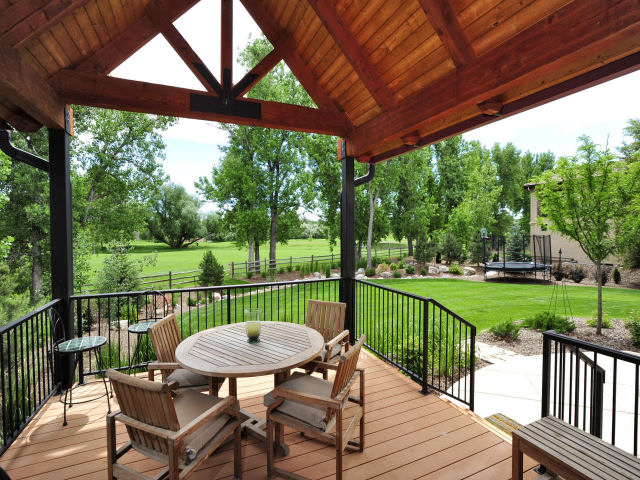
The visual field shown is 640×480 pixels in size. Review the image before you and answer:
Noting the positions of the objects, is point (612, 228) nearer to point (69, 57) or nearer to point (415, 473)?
point (415, 473)

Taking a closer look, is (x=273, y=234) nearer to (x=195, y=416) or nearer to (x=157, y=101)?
(x=157, y=101)

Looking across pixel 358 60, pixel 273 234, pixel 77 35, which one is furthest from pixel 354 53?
pixel 273 234

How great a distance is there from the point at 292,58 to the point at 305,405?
436cm

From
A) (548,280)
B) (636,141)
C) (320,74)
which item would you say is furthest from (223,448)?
(636,141)

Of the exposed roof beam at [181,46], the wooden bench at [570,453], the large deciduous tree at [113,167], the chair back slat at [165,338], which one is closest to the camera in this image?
the wooden bench at [570,453]

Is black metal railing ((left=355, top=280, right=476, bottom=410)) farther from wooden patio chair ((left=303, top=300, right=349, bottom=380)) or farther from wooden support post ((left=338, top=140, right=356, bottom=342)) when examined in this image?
wooden patio chair ((left=303, top=300, right=349, bottom=380))

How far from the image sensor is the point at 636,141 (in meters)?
18.2

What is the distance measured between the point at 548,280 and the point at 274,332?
46.6 ft

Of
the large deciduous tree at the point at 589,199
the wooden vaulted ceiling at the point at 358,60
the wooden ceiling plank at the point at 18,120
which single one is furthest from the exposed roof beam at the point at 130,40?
the large deciduous tree at the point at 589,199

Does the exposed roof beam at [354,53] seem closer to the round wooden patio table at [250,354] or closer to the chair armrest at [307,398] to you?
the round wooden patio table at [250,354]

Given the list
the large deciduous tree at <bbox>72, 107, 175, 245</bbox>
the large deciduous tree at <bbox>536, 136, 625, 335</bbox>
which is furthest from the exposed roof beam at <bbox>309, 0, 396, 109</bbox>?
the large deciduous tree at <bbox>72, 107, 175, 245</bbox>

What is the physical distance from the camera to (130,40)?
3797 millimetres

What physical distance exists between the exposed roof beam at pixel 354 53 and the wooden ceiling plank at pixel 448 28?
102 cm

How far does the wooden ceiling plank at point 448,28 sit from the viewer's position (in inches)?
111
